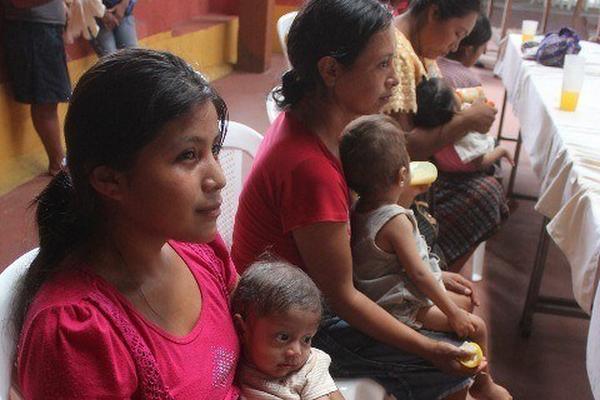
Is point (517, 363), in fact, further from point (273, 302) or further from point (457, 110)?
point (273, 302)

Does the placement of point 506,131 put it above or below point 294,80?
below

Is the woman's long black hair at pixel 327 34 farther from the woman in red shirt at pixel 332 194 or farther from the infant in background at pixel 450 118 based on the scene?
the infant in background at pixel 450 118

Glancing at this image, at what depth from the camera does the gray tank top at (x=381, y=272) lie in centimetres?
156

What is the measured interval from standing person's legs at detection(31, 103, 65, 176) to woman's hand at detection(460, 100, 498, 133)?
213 cm

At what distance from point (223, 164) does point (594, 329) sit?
984 millimetres

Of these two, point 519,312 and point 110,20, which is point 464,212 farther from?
point 110,20

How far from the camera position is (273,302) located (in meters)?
1.19

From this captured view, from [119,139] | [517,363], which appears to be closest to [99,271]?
[119,139]

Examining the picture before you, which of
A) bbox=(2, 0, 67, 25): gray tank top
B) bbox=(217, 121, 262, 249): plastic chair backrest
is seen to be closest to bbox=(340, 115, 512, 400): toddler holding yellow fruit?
bbox=(217, 121, 262, 249): plastic chair backrest

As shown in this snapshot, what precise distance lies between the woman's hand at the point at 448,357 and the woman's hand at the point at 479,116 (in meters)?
0.88

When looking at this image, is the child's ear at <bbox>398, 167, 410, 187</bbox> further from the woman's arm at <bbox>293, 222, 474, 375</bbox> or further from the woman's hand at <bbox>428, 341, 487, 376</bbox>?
the woman's hand at <bbox>428, 341, 487, 376</bbox>

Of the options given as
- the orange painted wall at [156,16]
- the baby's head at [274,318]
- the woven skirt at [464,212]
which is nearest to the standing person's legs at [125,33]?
the orange painted wall at [156,16]

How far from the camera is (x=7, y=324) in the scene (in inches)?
37.2

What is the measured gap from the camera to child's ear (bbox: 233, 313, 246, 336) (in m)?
1.17
